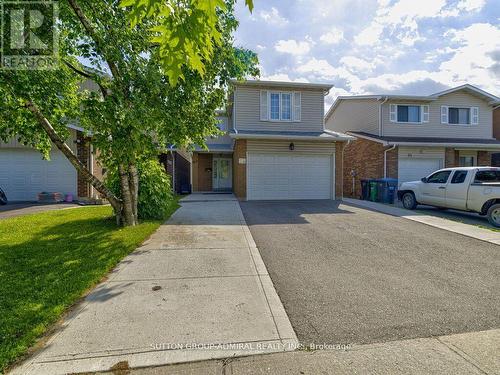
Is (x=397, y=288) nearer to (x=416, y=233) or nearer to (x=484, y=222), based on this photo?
(x=416, y=233)

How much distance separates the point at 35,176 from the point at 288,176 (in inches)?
493

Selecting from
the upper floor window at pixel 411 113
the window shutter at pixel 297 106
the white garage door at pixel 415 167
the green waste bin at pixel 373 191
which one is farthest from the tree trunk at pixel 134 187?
the upper floor window at pixel 411 113

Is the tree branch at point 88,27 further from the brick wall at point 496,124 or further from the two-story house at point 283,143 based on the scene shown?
the brick wall at point 496,124

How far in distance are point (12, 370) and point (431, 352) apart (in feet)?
12.0

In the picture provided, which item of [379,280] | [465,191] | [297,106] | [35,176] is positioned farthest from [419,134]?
[35,176]

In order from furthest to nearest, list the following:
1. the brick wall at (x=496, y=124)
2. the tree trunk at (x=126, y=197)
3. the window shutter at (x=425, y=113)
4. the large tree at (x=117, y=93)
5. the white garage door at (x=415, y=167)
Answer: the brick wall at (x=496, y=124)
the window shutter at (x=425, y=113)
the white garage door at (x=415, y=167)
the tree trunk at (x=126, y=197)
the large tree at (x=117, y=93)

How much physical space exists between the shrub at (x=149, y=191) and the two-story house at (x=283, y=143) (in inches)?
209

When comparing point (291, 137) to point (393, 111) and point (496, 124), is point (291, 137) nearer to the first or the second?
point (393, 111)

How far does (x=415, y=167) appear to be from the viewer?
628 inches

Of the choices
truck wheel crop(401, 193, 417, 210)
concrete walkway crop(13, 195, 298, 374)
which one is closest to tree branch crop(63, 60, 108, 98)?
concrete walkway crop(13, 195, 298, 374)

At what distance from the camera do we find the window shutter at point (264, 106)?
A: 14.2m

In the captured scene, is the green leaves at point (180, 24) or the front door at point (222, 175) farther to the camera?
the front door at point (222, 175)

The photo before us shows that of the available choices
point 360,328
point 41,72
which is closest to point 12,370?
point 360,328

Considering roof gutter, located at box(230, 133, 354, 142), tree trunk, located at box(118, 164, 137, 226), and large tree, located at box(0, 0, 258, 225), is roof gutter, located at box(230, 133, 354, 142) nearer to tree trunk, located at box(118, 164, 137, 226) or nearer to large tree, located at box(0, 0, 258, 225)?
large tree, located at box(0, 0, 258, 225)
